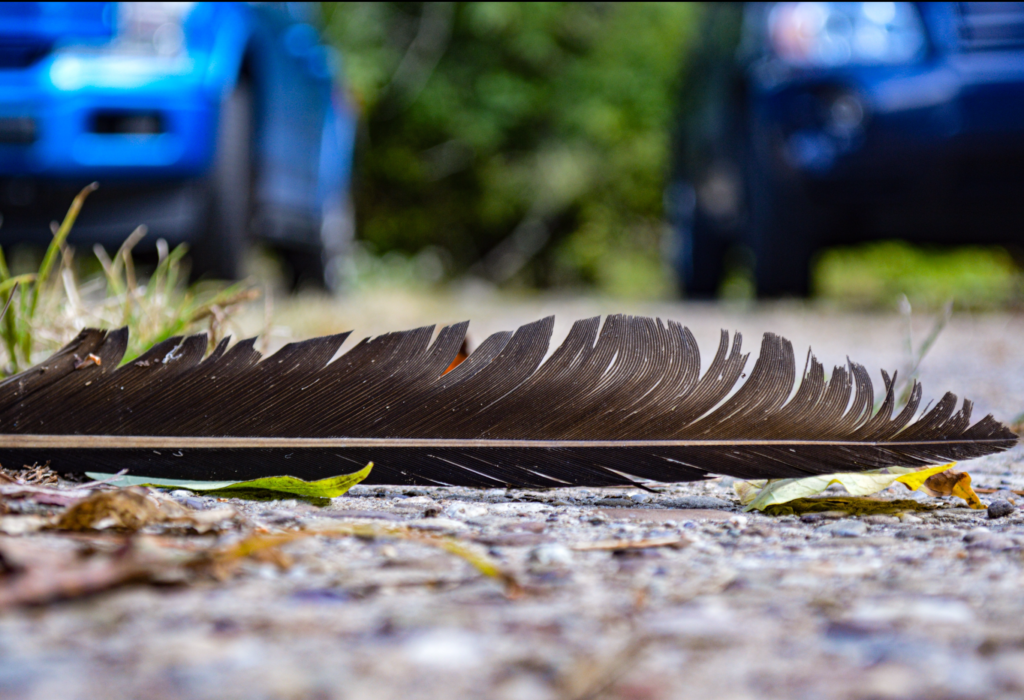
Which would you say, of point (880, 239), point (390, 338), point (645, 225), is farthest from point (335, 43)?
point (390, 338)

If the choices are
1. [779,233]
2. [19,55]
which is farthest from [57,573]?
[779,233]

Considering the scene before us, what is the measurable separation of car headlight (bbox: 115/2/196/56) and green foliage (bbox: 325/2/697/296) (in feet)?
22.0

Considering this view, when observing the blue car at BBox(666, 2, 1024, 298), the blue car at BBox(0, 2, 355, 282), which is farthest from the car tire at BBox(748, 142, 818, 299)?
the blue car at BBox(0, 2, 355, 282)

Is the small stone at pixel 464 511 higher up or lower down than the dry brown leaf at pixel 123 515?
lower down

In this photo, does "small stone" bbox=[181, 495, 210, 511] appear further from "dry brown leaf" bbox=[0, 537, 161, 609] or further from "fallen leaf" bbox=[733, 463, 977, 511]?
"fallen leaf" bbox=[733, 463, 977, 511]

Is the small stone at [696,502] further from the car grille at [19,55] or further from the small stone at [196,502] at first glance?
the car grille at [19,55]

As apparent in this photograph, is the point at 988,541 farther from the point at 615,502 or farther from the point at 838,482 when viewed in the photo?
the point at 615,502

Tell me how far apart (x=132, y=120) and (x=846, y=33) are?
2.78 m

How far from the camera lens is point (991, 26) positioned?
4.03 metres

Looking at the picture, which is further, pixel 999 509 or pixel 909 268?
pixel 909 268

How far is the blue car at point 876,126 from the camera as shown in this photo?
13.2 feet

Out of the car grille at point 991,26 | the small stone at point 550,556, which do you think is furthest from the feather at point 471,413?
the car grille at point 991,26

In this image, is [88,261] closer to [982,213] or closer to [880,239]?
[880,239]

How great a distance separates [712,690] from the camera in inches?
26.5
